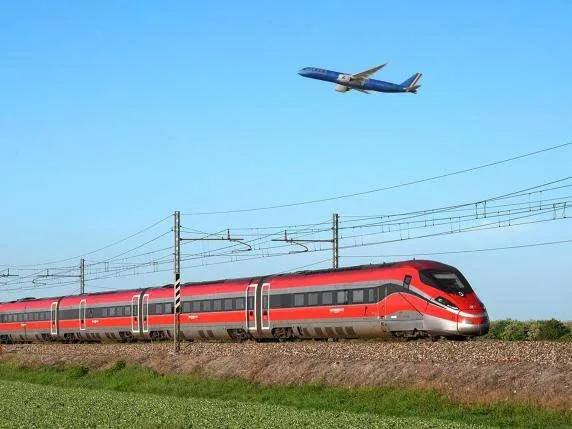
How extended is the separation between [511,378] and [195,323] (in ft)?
103

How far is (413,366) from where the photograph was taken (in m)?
27.2

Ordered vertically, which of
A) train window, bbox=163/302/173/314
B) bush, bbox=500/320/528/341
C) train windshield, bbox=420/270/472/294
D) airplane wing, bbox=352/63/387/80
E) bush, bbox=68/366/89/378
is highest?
airplane wing, bbox=352/63/387/80

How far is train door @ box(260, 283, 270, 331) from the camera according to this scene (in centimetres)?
4762

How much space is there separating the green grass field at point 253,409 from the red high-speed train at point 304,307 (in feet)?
34.5

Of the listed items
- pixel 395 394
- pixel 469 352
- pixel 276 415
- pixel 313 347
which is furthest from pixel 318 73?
pixel 276 415

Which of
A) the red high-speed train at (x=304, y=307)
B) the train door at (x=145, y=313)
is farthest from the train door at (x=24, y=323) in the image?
the train door at (x=145, y=313)

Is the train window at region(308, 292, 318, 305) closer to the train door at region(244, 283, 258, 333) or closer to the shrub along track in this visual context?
the shrub along track

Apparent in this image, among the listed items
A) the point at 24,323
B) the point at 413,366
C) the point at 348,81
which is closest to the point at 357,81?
the point at 348,81

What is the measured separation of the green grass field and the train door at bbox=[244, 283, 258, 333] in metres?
16.0

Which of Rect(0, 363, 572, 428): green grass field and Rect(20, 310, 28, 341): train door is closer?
Rect(0, 363, 572, 428): green grass field

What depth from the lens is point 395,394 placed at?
25438 mm

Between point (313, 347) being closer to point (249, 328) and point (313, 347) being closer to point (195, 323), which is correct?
point (249, 328)

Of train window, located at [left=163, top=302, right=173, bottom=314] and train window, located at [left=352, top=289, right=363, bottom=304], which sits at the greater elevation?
train window, located at [left=352, top=289, right=363, bottom=304]

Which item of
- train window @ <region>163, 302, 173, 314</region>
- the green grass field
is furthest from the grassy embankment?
the green grass field
